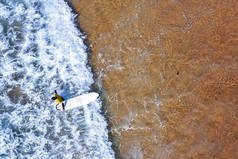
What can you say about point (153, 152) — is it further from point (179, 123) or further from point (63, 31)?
point (63, 31)

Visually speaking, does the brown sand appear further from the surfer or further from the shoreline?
the surfer

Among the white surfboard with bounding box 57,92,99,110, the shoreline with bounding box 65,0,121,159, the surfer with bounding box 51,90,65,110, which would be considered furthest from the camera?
the white surfboard with bounding box 57,92,99,110

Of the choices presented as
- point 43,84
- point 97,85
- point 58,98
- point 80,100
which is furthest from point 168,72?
point 43,84

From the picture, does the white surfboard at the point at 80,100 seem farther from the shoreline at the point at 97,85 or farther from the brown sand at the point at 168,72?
the brown sand at the point at 168,72

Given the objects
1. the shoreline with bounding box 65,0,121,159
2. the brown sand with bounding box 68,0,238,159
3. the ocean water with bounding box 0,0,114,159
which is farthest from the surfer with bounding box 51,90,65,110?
the brown sand with bounding box 68,0,238,159

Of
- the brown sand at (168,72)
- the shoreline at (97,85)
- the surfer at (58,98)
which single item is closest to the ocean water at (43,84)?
the shoreline at (97,85)

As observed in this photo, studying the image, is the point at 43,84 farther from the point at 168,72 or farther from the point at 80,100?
the point at 168,72

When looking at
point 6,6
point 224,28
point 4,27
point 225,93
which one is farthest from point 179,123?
point 6,6

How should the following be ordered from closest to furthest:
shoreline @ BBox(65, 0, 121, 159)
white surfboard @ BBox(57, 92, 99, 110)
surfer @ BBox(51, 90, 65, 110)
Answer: surfer @ BBox(51, 90, 65, 110) < shoreline @ BBox(65, 0, 121, 159) < white surfboard @ BBox(57, 92, 99, 110)
